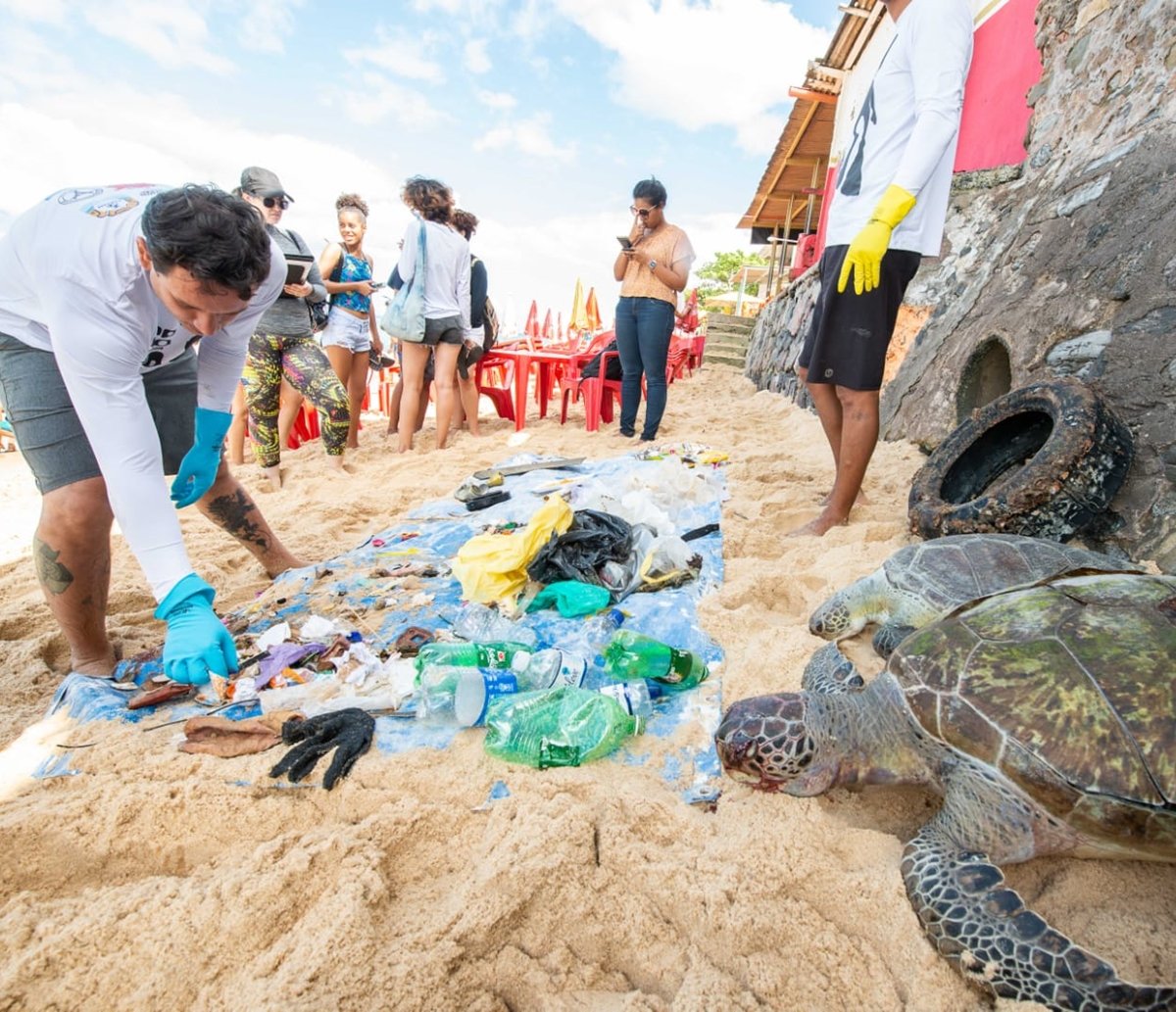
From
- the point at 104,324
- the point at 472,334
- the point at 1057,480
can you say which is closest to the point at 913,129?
the point at 1057,480

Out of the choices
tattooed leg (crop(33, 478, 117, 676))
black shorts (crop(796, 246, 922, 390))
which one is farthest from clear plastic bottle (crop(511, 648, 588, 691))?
black shorts (crop(796, 246, 922, 390))

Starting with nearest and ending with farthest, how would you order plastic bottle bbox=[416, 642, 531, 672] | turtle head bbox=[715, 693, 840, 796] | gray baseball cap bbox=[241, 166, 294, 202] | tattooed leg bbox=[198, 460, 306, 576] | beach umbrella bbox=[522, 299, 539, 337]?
turtle head bbox=[715, 693, 840, 796], plastic bottle bbox=[416, 642, 531, 672], tattooed leg bbox=[198, 460, 306, 576], gray baseball cap bbox=[241, 166, 294, 202], beach umbrella bbox=[522, 299, 539, 337]

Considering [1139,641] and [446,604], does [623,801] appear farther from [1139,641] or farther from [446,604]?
[446,604]

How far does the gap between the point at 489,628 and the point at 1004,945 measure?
58.3 inches

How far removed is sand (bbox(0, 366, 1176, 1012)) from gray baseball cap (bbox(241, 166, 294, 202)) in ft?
→ 10.5

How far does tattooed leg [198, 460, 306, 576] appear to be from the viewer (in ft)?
7.64

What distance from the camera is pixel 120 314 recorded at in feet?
5.11

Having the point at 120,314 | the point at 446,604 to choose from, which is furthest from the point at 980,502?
the point at 120,314

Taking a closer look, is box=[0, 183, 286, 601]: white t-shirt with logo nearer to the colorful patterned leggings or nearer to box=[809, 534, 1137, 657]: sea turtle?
box=[809, 534, 1137, 657]: sea turtle

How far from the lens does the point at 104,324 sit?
1529 millimetres

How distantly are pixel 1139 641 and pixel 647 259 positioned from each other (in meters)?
3.94

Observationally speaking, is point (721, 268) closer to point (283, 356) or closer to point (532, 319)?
point (532, 319)

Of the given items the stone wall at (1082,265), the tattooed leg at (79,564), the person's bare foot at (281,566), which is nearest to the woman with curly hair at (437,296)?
the person's bare foot at (281,566)

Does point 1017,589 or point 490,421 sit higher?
point 1017,589
